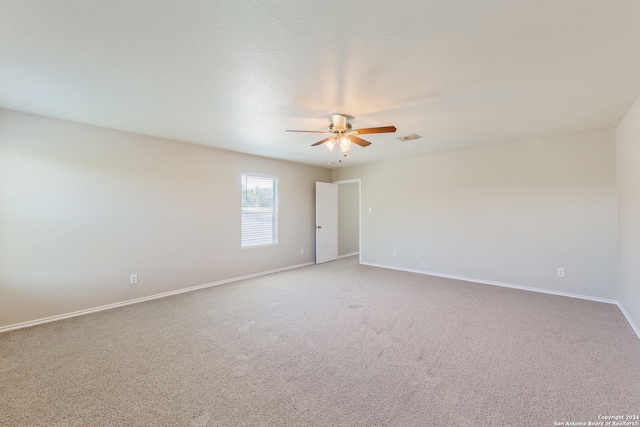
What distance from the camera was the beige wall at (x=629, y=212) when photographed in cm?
275

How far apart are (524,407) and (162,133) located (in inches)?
189

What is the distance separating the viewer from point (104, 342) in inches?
105

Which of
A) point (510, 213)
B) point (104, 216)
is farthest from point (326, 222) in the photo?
point (104, 216)

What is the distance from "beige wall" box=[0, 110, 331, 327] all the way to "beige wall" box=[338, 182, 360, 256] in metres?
3.08

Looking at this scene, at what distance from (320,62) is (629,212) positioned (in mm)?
3826

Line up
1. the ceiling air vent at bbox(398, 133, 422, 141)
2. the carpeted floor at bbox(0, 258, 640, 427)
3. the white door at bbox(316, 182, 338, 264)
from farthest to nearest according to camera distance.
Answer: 1. the white door at bbox(316, 182, 338, 264)
2. the ceiling air vent at bbox(398, 133, 422, 141)
3. the carpeted floor at bbox(0, 258, 640, 427)

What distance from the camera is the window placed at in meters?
5.19

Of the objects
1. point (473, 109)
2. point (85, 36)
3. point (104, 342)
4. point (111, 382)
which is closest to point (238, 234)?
point (104, 342)

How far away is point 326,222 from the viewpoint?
21.7ft

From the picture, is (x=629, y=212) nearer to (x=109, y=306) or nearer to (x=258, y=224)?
(x=258, y=224)

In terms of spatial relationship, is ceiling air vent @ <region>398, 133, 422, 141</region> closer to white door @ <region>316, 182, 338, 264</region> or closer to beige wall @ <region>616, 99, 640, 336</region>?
beige wall @ <region>616, 99, 640, 336</region>

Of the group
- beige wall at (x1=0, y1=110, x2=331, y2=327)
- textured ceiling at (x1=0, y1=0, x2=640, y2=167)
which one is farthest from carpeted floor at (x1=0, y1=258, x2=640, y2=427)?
textured ceiling at (x1=0, y1=0, x2=640, y2=167)

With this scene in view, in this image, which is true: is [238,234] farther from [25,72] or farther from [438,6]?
[438,6]

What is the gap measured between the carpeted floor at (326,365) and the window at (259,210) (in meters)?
1.76
